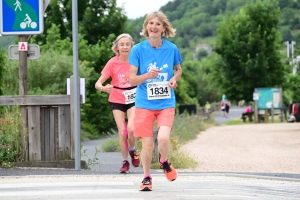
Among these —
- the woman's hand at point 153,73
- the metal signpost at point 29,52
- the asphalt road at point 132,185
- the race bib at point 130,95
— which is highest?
the metal signpost at point 29,52

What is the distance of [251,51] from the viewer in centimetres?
5950

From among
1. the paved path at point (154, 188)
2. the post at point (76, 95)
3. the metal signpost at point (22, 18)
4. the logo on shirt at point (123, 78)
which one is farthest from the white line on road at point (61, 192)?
the metal signpost at point (22, 18)

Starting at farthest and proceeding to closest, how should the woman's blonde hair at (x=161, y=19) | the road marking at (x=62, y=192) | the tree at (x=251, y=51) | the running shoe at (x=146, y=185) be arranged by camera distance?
the tree at (x=251, y=51)
the woman's blonde hair at (x=161, y=19)
the running shoe at (x=146, y=185)
the road marking at (x=62, y=192)

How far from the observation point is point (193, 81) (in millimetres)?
117938

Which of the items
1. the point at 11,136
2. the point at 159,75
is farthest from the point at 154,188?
the point at 11,136

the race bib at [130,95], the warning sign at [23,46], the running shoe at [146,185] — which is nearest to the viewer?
the running shoe at [146,185]

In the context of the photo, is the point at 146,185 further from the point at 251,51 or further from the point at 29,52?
the point at 251,51

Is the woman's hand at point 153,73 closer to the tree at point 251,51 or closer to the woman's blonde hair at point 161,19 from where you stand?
the woman's blonde hair at point 161,19

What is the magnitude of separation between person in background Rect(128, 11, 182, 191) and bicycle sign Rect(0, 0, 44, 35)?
13.3 feet

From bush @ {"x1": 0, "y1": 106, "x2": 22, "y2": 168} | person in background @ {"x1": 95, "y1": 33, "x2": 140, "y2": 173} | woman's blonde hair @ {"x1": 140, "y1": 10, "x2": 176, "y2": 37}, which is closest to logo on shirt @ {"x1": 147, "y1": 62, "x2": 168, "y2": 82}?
woman's blonde hair @ {"x1": 140, "y1": 10, "x2": 176, "y2": 37}

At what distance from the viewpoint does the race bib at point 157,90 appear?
917 cm

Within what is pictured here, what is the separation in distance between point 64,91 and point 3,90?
3242 mm

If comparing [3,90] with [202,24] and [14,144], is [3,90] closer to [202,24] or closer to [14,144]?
[14,144]

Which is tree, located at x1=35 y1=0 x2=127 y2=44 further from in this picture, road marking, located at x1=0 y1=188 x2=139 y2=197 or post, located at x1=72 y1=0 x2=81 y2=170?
road marking, located at x1=0 y1=188 x2=139 y2=197
